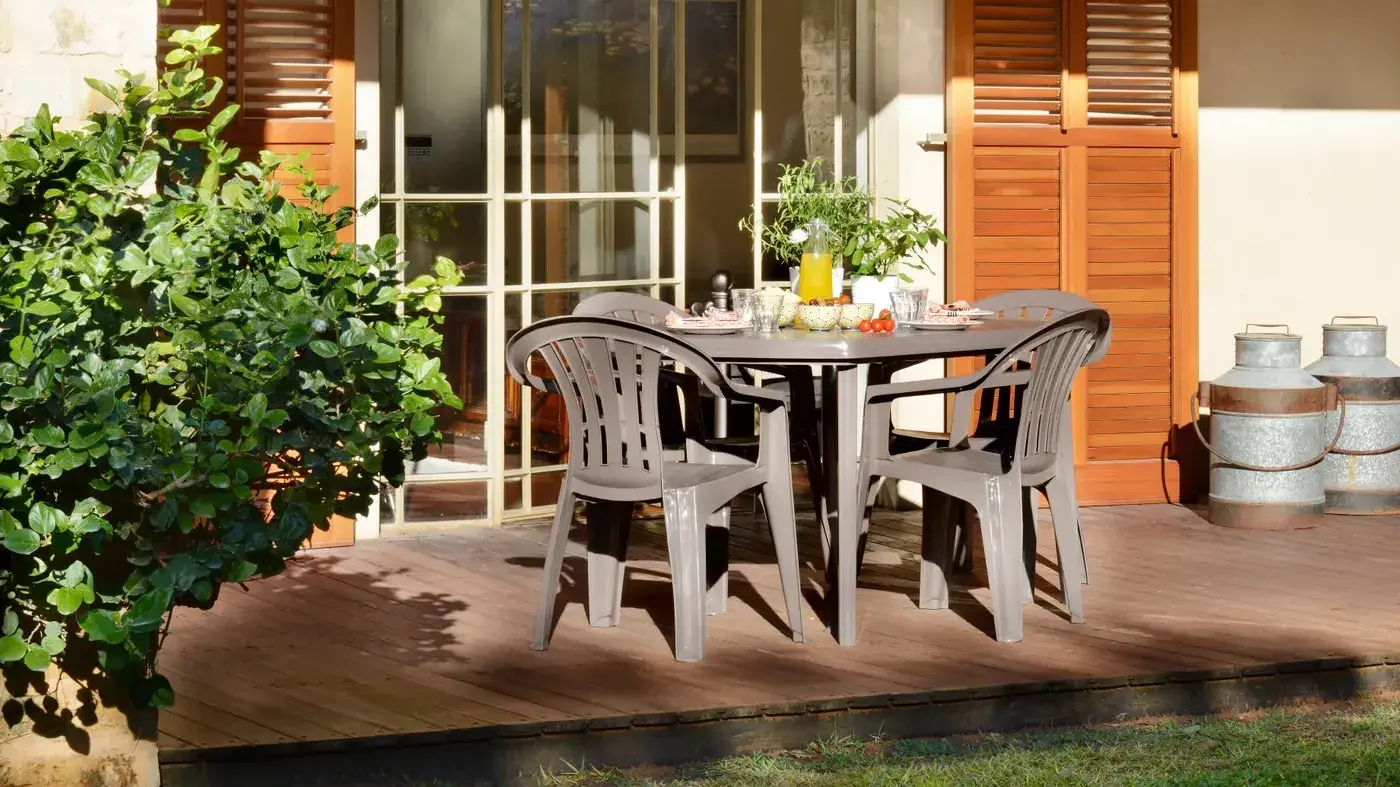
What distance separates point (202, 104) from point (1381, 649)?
304cm

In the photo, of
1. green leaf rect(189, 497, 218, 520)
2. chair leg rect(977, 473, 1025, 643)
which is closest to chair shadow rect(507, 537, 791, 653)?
chair leg rect(977, 473, 1025, 643)

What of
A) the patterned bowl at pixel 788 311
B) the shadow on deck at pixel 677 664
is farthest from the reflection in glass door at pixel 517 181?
the patterned bowl at pixel 788 311

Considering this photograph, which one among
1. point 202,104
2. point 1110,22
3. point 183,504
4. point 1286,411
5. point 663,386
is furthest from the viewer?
point 1110,22

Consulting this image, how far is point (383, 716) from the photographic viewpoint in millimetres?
3764

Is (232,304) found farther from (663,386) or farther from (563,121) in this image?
(563,121)

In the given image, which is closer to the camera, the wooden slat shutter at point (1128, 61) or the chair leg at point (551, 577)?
the chair leg at point (551, 577)

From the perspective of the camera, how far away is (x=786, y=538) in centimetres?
438

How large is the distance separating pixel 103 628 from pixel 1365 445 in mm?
4936

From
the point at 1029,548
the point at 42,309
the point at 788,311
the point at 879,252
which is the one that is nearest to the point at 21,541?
the point at 42,309

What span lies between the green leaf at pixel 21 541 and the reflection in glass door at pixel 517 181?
132 inches

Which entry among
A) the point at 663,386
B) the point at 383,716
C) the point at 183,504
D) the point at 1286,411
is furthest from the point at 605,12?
the point at 183,504

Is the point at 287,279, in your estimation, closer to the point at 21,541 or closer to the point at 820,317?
the point at 21,541

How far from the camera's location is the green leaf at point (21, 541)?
2.74 meters

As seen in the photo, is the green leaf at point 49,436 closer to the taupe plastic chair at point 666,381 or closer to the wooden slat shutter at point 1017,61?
the taupe plastic chair at point 666,381
